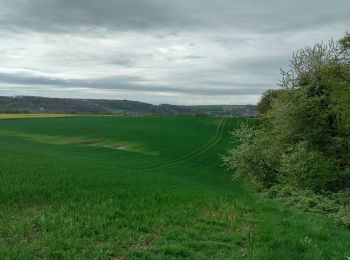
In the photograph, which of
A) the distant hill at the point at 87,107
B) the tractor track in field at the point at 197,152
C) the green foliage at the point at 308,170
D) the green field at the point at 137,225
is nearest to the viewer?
the green field at the point at 137,225

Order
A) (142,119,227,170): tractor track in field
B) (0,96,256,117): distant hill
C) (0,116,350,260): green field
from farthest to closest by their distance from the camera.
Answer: (0,96,256,117): distant hill → (142,119,227,170): tractor track in field → (0,116,350,260): green field

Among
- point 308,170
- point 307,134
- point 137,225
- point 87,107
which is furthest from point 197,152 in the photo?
point 87,107

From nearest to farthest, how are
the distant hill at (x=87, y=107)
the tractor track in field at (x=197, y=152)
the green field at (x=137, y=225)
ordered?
1. the green field at (x=137, y=225)
2. the tractor track in field at (x=197, y=152)
3. the distant hill at (x=87, y=107)

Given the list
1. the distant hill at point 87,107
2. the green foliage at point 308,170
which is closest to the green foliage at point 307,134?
the green foliage at point 308,170

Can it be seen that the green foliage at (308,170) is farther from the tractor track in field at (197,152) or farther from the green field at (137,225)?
the tractor track in field at (197,152)

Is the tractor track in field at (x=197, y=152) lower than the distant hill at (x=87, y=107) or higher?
lower

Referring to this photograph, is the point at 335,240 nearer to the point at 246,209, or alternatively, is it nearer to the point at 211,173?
the point at 246,209

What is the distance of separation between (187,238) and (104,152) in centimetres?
4481

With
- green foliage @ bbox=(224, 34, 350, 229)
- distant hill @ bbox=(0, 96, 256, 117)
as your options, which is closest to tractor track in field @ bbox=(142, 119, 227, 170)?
green foliage @ bbox=(224, 34, 350, 229)

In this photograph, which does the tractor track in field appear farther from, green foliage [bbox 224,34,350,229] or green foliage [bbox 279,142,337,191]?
green foliage [bbox 279,142,337,191]

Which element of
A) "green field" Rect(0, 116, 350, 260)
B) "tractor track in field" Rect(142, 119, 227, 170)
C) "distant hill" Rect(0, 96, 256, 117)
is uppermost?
"distant hill" Rect(0, 96, 256, 117)

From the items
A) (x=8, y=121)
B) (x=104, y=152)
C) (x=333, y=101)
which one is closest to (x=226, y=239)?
(x=333, y=101)

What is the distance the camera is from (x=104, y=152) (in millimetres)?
53438

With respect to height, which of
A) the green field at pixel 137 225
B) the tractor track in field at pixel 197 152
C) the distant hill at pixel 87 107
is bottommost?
the tractor track in field at pixel 197 152
